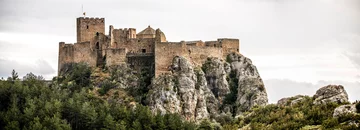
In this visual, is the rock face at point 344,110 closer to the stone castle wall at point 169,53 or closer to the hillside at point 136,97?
the hillside at point 136,97

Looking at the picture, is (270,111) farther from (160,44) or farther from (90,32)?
(90,32)

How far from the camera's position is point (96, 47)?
9131 centimetres

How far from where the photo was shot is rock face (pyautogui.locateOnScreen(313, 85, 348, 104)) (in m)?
47.2

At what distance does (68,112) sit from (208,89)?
2106 centimetres

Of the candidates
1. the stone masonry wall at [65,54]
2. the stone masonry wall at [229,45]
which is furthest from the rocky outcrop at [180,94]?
the stone masonry wall at [65,54]

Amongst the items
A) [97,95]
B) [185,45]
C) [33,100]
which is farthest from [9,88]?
[185,45]

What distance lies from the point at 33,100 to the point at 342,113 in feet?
157

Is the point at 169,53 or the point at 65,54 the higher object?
the point at 65,54

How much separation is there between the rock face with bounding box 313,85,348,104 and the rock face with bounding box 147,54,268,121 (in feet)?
121

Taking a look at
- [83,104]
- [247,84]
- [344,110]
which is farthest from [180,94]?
[344,110]

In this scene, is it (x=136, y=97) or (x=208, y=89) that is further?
(x=208, y=89)

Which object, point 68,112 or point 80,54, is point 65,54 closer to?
point 80,54

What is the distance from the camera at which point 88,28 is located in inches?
3659

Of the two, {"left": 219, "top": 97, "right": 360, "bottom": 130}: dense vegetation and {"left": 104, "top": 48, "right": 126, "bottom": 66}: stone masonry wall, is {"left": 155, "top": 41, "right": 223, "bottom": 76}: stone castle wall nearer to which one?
{"left": 104, "top": 48, "right": 126, "bottom": 66}: stone masonry wall
